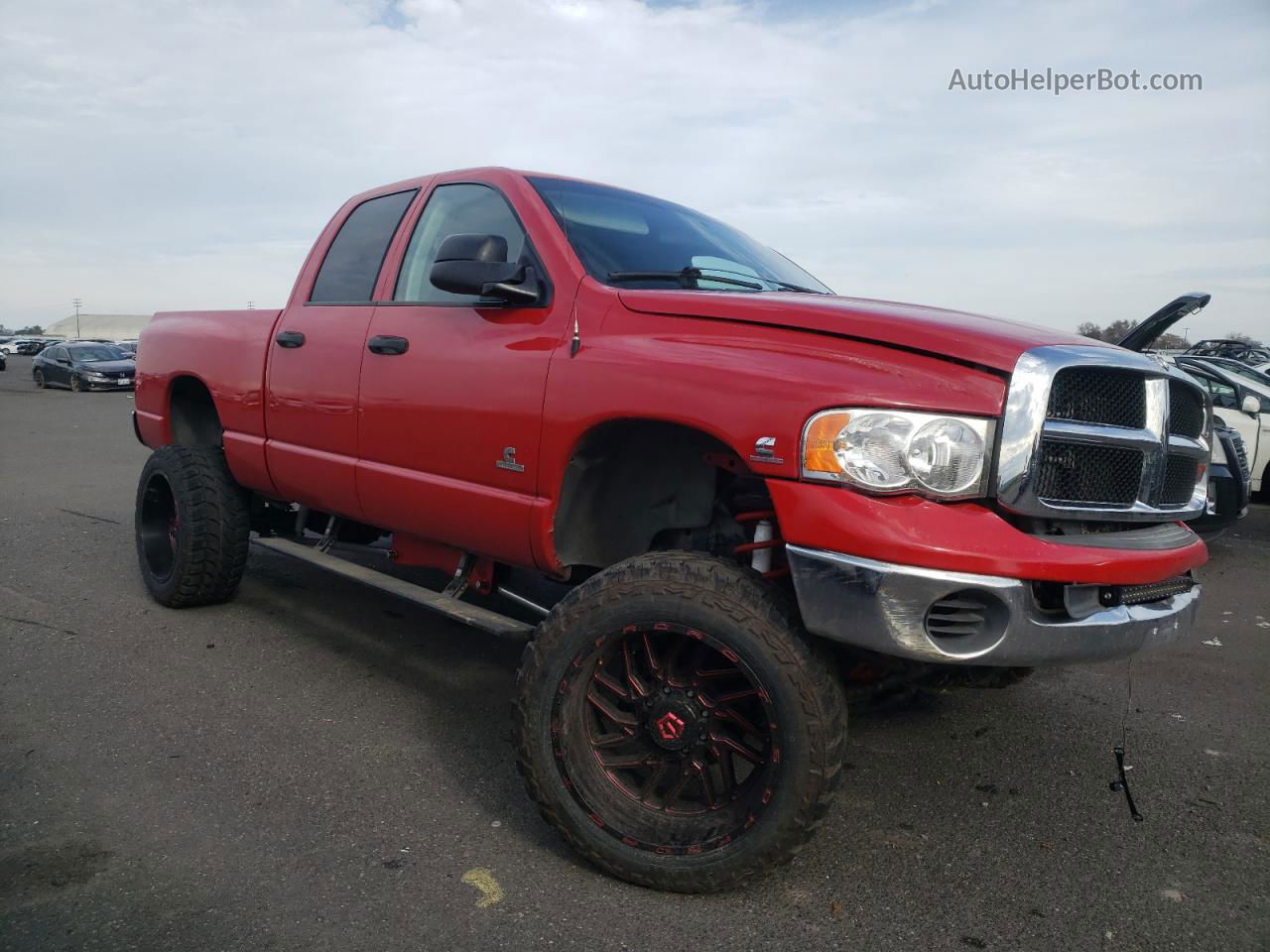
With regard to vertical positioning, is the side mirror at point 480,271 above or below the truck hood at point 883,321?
above

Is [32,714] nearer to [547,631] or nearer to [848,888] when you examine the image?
[547,631]

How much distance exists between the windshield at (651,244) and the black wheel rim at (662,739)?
1.28 meters

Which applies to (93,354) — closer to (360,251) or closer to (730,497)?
(360,251)

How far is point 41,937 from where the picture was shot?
2.38m

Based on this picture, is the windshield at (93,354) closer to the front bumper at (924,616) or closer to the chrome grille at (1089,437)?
the front bumper at (924,616)

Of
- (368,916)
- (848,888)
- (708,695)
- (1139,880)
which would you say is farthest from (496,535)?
(1139,880)

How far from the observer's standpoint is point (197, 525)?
488 cm

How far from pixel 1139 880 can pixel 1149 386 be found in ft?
4.49

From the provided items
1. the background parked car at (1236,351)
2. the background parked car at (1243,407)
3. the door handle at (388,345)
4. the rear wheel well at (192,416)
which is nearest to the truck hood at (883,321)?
the door handle at (388,345)

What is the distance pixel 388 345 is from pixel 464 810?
1.75 metres

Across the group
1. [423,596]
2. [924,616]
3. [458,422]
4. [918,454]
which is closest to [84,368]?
[423,596]

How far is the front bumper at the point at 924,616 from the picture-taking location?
234cm

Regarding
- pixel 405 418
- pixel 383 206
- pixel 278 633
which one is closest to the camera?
pixel 405 418

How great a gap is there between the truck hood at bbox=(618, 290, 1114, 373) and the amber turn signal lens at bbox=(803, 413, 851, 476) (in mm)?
264
